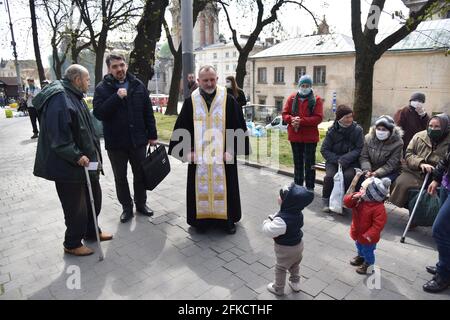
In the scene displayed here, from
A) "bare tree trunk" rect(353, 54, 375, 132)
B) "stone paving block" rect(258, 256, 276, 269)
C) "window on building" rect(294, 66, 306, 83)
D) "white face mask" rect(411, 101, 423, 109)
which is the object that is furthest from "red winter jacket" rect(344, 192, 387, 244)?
"window on building" rect(294, 66, 306, 83)

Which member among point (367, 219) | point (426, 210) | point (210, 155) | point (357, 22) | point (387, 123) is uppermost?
point (357, 22)

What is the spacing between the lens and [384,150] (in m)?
4.60

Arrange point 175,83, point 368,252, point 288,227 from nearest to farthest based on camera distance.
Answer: point 288,227 < point 368,252 < point 175,83

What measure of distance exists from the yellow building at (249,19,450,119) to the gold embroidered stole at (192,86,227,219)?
20619 mm

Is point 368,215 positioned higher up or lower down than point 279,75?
lower down

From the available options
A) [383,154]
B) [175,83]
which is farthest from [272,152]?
[175,83]

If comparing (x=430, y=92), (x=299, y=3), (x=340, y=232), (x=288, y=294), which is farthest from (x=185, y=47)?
(x=430, y=92)

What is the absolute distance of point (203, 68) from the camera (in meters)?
3.96

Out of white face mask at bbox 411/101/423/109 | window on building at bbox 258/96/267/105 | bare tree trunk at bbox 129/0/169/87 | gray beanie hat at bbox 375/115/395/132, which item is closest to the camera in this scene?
gray beanie hat at bbox 375/115/395/132

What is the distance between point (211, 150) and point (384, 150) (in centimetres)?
232

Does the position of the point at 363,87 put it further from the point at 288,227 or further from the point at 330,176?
the point at 288,227

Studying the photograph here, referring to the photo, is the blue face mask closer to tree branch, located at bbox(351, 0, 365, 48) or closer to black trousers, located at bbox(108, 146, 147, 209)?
black trousers, located at bbox(108, 146, 147, 209)

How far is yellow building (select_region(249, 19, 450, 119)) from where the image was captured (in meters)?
26.5
